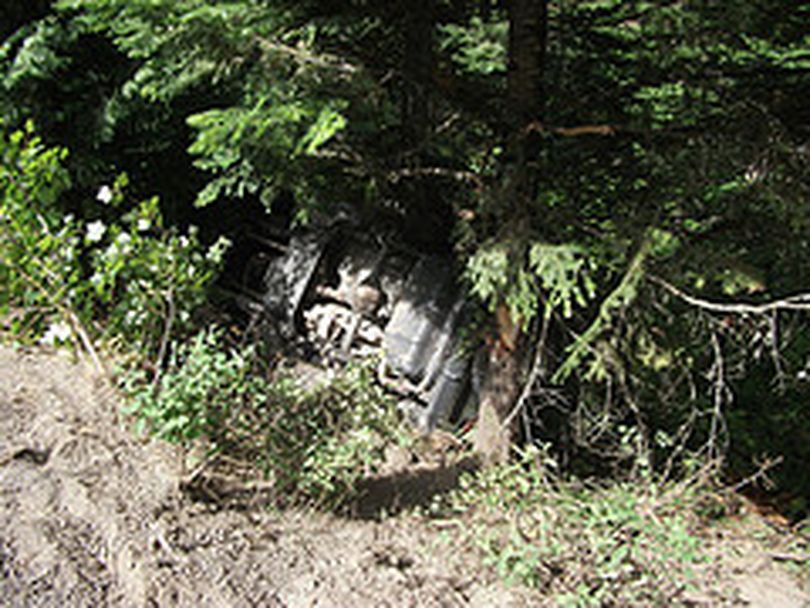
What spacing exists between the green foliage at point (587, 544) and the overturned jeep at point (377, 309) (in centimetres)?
141

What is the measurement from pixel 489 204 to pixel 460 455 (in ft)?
6.34

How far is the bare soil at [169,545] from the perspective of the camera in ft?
8.50

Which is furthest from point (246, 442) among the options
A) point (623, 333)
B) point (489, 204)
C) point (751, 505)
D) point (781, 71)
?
point (751, 505)

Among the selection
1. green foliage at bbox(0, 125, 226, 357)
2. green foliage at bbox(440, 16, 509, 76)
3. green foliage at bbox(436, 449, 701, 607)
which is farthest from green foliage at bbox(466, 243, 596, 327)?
green foliage at bbox(440, 16, 509, 76)

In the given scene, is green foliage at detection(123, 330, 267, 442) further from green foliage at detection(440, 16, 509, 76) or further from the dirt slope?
green foliage at detection(440, 16, 509, 76)

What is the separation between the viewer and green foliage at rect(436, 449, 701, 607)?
2.91m

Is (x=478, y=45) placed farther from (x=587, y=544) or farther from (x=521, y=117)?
(x=587, y=544)

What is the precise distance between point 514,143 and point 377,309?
80.3 inches

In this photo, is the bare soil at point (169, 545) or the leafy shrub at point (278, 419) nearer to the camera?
the bare soil at point (169, 545)

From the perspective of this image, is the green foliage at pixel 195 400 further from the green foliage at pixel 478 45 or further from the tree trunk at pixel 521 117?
the green foliage at pixel 478 45

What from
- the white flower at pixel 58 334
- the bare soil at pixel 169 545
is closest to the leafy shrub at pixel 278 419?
the bare soil at pixel 169 545

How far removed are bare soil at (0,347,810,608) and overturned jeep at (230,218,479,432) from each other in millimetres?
1358

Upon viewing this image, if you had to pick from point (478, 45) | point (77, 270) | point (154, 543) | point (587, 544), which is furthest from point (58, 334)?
point (478, 45)

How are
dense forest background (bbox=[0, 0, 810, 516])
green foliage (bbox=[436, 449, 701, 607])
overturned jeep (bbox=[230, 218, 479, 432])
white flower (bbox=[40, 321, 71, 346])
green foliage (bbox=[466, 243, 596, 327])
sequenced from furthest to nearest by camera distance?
1. overturned jeep (bbox=[230, 218, 479, 432])
2. white flower (bbox=[40, 321, 71, 346])
3. dense forest background (bbox=[0, 0, 810, 516])
4. green foliage (bbox=[466, 243, 596, 327])
5. green foliage (bbox=[436, 449, 701, 607])
